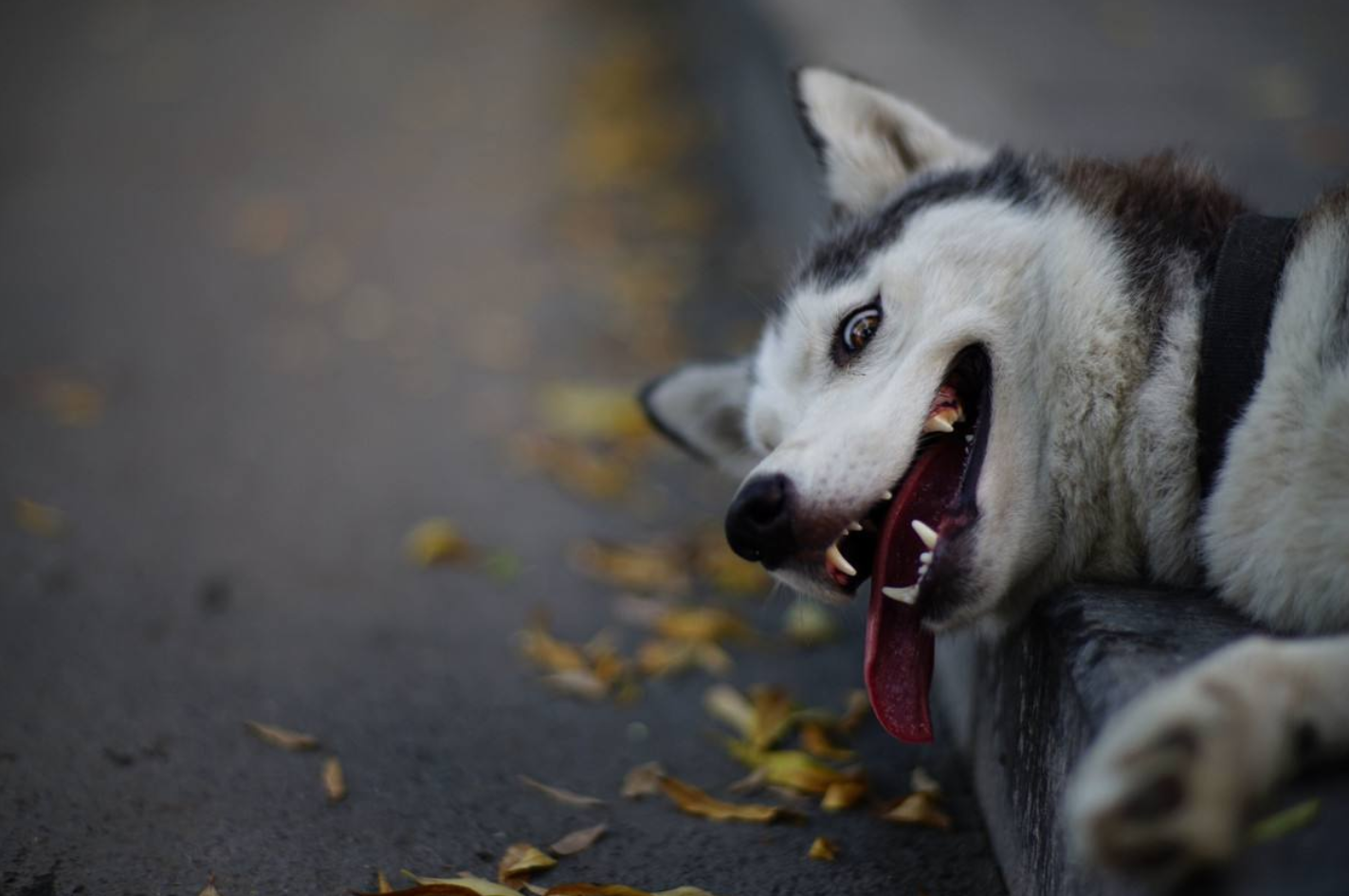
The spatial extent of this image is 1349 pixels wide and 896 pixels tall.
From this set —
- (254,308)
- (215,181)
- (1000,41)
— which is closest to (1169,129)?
(1000,41)

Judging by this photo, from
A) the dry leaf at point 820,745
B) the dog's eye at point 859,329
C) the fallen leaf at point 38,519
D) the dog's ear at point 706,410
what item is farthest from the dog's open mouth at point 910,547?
the fallen leaf at point 38,519

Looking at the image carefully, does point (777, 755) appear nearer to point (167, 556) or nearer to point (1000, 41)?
point (167, 556)

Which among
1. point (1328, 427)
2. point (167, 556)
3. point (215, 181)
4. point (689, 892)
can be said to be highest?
point (1328, 427)

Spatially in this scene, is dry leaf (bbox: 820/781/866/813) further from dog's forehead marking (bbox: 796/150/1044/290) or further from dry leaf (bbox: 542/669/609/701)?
dog's forehead marking (bbox: 796/150/1044/290)

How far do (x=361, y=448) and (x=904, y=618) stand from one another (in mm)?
3020

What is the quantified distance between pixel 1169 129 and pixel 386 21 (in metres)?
7.52

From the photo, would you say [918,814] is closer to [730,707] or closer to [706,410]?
[730,707]

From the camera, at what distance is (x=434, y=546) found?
393cm

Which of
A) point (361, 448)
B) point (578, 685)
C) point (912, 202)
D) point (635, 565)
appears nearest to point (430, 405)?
point (361, 448)

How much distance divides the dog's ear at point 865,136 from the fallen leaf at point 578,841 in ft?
5.24

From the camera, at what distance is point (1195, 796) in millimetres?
1353

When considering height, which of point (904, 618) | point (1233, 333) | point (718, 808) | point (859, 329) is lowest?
point (718, 808)

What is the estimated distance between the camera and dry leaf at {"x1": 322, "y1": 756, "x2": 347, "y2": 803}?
2463 millimetres

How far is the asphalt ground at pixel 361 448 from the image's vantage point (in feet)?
7.85
